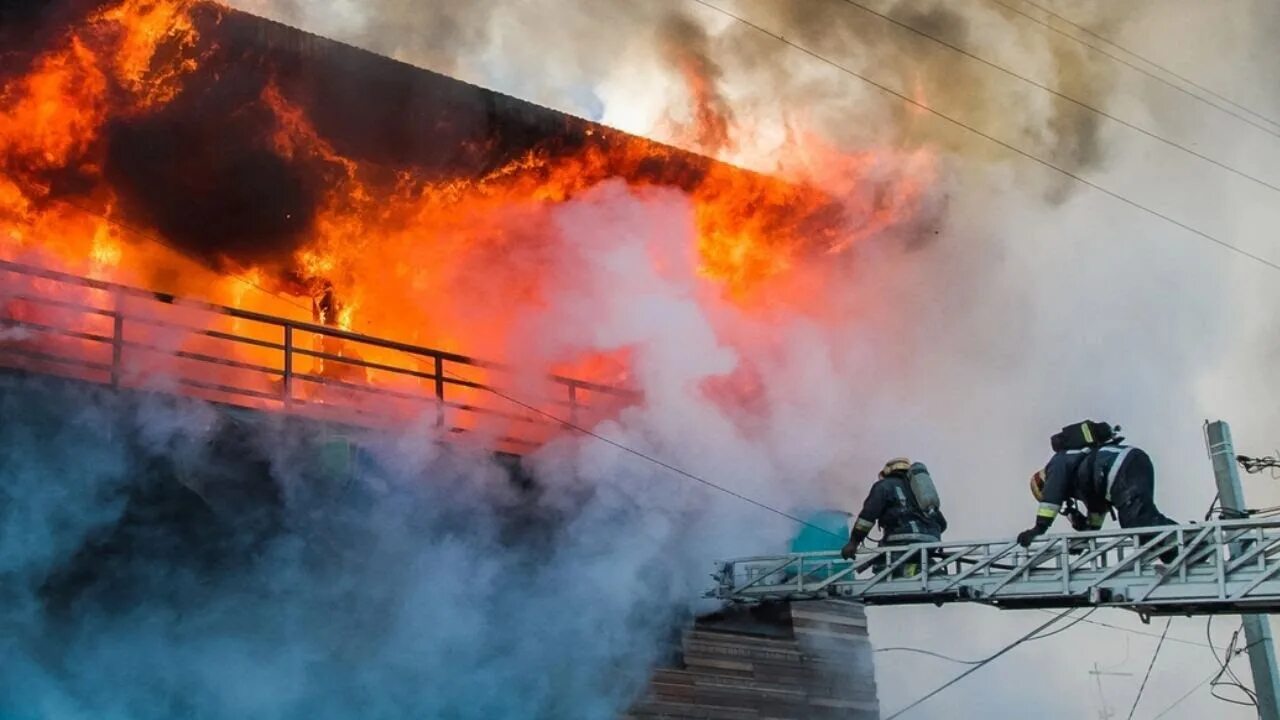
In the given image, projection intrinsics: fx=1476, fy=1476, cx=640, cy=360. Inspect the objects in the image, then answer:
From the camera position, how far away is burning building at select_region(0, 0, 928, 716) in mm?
12945

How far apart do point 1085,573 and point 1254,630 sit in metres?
3.52

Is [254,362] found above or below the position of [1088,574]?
above

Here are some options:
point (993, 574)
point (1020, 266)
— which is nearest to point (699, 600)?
point (993, 574)

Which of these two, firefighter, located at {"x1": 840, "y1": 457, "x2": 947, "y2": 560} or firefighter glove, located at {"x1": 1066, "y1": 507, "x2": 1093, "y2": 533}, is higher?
firefighter, located at {"x1": 840, "y1": 457, "x2": 947, "y2": 560}

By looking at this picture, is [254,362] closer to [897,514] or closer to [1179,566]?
[897,514]

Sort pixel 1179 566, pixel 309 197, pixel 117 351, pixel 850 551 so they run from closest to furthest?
1. pixel 1179 566
2. pixel 117 351
3. pixel 850 551
4. pixel 309 197

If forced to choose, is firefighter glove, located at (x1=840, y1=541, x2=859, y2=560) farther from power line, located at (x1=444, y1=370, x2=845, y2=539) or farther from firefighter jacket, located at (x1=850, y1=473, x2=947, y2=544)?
power line, located at (x1=444, y1=370, x2=845, y2=539)

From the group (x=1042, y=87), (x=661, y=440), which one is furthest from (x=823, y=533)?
(x=1042, y=87)

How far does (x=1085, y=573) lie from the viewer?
10.7 metres

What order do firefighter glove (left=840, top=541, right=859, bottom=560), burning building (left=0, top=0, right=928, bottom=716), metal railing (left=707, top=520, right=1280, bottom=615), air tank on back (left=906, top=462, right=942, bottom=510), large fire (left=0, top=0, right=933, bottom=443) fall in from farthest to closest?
large fire (left=0, top=0, right=933, bottom=443)
burning building (left=0, top=0, right=928, bottom=716)
air tank on back (left=906, top=462, right=942, bottom=510)
firefighter glove (left=840, top=541, right=859, bottom=560)
metal railing (left=707, top=520, right=1280, bottom=615)

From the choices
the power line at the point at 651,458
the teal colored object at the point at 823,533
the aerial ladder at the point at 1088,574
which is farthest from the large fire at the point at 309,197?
the aerial ladder at the point at 1088,574

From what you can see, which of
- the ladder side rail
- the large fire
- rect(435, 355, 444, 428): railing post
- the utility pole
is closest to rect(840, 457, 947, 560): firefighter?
the ladder side rail

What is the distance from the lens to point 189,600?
10.8 m

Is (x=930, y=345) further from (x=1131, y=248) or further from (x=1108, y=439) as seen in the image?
(x=1108, y=439)
